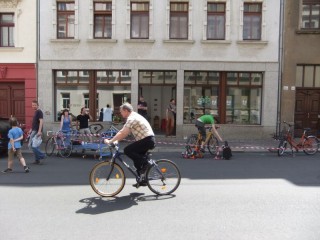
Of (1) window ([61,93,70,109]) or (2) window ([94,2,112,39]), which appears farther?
(1) window ([61,93,70,109])

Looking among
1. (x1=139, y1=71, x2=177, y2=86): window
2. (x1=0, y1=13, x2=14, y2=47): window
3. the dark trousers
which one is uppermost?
(x1=0, y1=13, x2=14, y2=47): window

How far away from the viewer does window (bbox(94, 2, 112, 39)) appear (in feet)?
52.2

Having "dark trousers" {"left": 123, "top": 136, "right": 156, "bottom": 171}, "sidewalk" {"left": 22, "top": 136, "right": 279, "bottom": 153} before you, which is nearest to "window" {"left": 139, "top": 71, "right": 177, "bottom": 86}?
"sidewalk" {"left": 22, "top": 136, "right": 279, "bottom": 153}

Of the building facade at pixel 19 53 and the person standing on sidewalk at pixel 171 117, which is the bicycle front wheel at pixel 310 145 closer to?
the person standing on sidewalk at pixel 171 117

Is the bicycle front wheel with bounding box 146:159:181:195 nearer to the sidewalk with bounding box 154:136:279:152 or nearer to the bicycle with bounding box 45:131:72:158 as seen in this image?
the bicycle with bounding box 45:131:72:158

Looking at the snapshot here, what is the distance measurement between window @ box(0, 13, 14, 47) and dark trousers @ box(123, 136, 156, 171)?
12643 millimetres

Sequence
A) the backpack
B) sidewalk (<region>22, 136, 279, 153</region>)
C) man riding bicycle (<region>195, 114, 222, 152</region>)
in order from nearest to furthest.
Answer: the backpack
man riding bicycle (<region>195, 114, 222, 152</region>)
sidewalk (<region>22, 136, 279, 153</region>)

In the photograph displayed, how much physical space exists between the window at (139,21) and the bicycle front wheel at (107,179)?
1076cm

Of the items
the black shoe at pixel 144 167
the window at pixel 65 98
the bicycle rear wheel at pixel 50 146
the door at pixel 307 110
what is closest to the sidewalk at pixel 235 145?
the bicycle rear wheel at pixel 50 146

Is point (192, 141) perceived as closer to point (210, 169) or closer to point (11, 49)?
point (210, 169)

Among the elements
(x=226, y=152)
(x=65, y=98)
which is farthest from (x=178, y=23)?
(x=226, y=152)

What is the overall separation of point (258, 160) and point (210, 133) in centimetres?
187

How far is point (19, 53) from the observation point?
1587cm

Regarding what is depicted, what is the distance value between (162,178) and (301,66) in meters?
12.3
